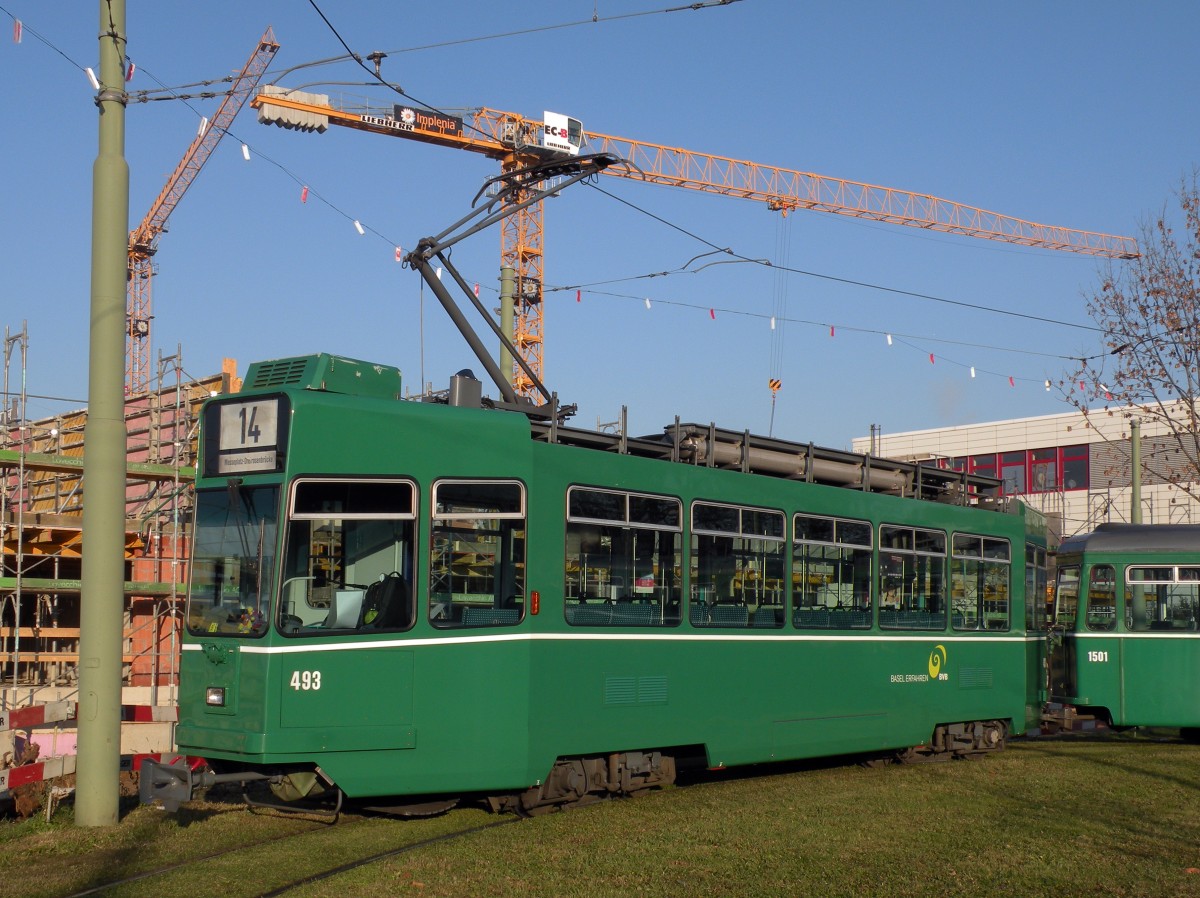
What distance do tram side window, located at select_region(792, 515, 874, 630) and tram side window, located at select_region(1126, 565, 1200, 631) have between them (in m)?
6.67

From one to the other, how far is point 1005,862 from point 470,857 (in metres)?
3.58

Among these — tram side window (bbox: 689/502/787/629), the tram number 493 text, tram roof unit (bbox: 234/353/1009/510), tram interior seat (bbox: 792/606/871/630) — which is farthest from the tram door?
the tram number 493 text

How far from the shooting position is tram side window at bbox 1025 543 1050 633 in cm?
1800

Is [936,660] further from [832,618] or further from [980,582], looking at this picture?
[832,618]

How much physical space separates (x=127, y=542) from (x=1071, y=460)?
4300 cm

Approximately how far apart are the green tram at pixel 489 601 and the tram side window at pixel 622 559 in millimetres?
21

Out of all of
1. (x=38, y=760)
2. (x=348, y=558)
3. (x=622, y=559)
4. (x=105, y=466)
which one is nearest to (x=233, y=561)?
(x=348, y=558)

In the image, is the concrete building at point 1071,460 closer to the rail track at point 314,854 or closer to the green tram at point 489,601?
the green tram at point 489,601

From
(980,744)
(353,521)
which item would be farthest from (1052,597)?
(353,521)

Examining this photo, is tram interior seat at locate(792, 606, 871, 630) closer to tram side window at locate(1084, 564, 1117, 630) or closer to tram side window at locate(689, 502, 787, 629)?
tram side window at locate(689, 502, 787, 629)

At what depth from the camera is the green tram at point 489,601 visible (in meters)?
10.0

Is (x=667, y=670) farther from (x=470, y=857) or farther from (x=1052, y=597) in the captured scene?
(x=1052, y=597)

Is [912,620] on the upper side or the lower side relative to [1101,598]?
lower

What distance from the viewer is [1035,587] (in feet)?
60.2
